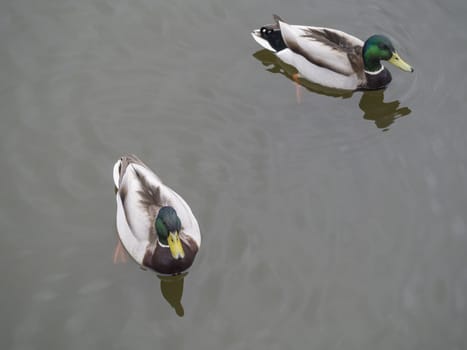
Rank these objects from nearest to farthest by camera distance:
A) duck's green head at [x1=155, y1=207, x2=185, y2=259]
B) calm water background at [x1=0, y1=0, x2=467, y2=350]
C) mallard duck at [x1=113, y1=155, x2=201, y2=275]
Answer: duck's green head at [x1=155, y1=207, x2=185, y2=259] → calm water background at [x1=0, y1=0, x2=467, y2=350] → mallard duck at [x1=113, y1=155, x2=201, y2=275]

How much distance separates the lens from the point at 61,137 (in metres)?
7.53

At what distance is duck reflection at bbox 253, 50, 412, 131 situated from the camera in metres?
8.52

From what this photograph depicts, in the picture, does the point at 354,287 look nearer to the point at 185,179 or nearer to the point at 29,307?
the point at 185,179

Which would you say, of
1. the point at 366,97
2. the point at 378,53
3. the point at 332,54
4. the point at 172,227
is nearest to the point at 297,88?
the point at 332,54

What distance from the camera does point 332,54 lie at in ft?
28.0

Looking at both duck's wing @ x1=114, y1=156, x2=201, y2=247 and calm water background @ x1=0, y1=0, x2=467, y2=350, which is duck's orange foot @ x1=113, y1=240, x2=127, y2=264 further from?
duck's wing @ x1=114, y1=156, x2=201, y2=247

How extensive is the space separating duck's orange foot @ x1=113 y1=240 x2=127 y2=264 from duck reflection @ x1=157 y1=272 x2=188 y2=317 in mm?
369

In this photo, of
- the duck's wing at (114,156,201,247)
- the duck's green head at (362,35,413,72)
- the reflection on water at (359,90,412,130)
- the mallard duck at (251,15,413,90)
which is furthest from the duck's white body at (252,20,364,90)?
the duck's wing at (114,156,201,247)

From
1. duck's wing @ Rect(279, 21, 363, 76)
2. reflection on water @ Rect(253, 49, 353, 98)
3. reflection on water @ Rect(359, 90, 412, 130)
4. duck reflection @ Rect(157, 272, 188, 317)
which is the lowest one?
duck reflection @ Rect(157, 272, 188, 317)

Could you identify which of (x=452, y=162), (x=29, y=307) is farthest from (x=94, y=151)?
(x=452, y=162)

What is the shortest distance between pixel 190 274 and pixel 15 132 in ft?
7.96

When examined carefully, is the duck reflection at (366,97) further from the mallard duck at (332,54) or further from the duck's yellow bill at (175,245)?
the duck's yellow bill at (175,245)

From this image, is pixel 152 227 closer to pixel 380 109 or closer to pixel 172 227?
pixel 172 227

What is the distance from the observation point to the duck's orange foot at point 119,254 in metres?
6.64
